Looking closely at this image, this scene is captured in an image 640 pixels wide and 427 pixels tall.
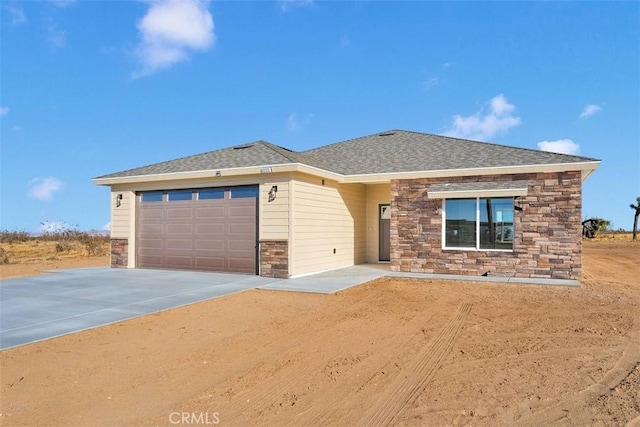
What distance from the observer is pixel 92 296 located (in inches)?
341

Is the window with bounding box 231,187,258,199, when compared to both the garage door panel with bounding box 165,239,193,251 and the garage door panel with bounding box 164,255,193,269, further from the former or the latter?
the garage door panel with bounding box 164,255,193,269

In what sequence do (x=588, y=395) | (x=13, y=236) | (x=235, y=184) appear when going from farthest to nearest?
(x=13, y=236) < (x=235, y=184) < (x=588, y=395)

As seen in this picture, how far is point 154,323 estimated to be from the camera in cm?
638

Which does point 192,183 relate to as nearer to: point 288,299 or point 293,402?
point 288,299

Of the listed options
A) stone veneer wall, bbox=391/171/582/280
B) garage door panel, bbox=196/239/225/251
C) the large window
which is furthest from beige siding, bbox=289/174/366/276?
the large window

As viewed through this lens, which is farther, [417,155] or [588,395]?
[417,155]

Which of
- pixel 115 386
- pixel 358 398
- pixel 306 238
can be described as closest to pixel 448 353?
pixel 358 398

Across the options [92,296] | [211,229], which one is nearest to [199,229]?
[211,229]

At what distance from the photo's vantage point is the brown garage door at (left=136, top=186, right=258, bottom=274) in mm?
11969

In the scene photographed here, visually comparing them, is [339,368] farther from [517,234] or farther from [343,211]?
[343,211]

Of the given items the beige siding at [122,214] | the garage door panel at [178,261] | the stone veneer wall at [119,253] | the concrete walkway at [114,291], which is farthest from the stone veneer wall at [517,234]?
the stone veneer wall at [119,253]

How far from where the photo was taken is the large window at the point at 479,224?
1133 cm

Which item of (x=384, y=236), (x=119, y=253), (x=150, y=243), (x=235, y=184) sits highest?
(x=235, y=184)

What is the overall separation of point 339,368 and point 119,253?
1244 centimetres
